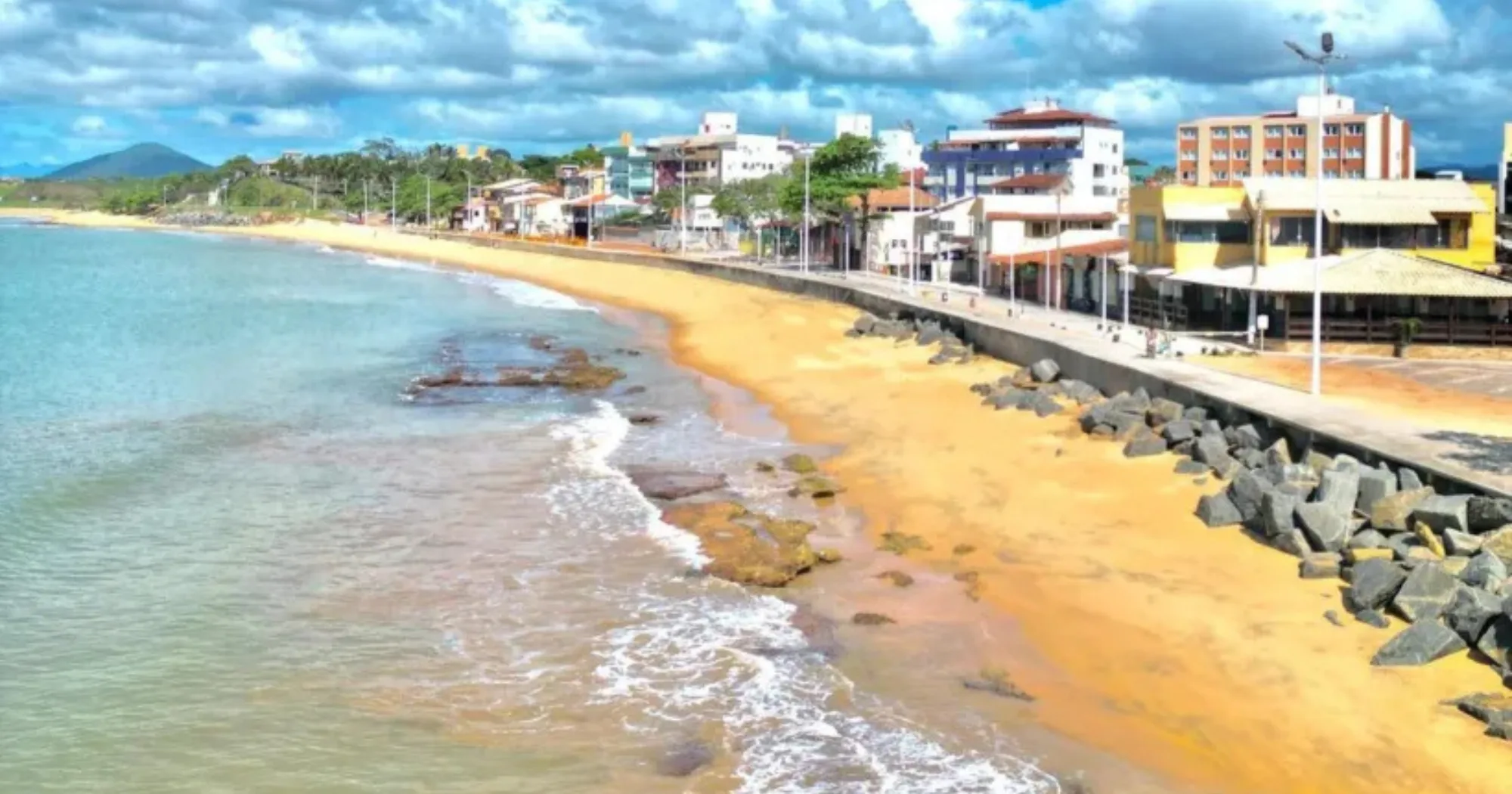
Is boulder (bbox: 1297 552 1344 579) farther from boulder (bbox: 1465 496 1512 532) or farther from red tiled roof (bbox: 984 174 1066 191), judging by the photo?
red tiled roof (bbox: 984 174 1066 191)

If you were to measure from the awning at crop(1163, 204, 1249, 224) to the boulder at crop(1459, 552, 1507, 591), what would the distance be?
28.1 m

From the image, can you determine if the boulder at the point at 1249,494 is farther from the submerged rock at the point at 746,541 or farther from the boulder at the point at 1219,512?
the submerged rock at the point at 746,541

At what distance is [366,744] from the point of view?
1298 centimetres

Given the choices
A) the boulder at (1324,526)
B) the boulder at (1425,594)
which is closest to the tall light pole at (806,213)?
the boulder at (1324,526)

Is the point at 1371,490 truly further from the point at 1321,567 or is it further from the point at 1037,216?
the point at 1037,216

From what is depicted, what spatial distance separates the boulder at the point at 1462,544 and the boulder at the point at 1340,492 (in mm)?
1502

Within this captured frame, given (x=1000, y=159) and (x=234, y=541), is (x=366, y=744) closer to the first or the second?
(x=234, y=541)

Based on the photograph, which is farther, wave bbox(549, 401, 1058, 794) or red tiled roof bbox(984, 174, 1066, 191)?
red tiled roof bbox(984, 174, 1066, 191)

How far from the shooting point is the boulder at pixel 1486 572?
1510 centimetres

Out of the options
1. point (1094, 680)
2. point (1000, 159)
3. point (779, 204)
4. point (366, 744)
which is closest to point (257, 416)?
point (366, 744)

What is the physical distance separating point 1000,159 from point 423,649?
8794 centimetres

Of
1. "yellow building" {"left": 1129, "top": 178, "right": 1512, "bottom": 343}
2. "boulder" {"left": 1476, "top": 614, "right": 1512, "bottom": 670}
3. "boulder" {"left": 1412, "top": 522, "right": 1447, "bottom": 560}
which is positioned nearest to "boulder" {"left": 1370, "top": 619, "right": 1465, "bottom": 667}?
"boulder" {"left": 1476, "top": 614, "right": 1512, "bottom": 670}

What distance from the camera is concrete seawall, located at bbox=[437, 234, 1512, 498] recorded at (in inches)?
772

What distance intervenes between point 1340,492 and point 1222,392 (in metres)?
8.16
